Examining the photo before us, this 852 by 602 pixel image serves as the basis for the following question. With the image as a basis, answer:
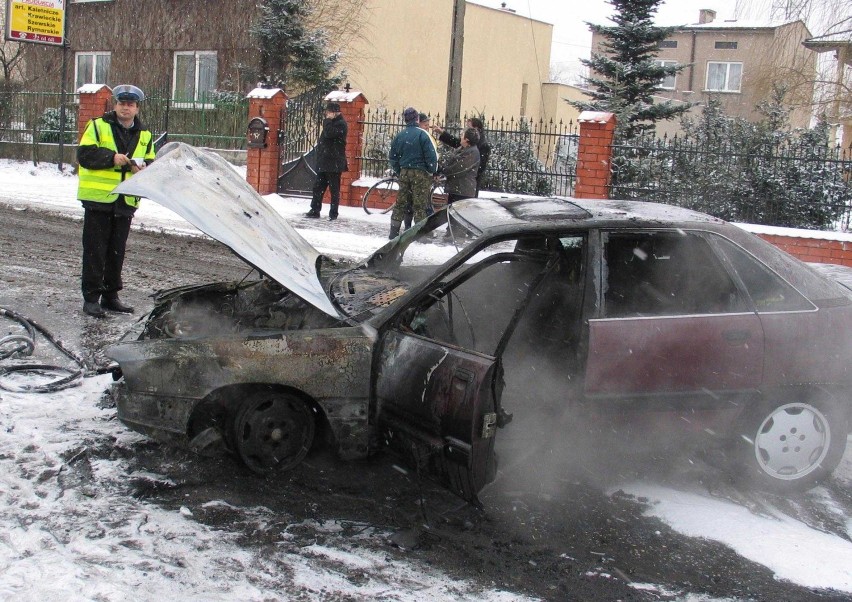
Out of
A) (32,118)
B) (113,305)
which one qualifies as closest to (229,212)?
(113,305)

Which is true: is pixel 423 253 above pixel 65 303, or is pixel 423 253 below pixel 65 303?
above

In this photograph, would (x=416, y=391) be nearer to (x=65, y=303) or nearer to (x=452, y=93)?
(x=65, y=303)

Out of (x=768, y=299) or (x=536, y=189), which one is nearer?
(x=768, y=299)

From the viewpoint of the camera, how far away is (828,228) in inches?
513

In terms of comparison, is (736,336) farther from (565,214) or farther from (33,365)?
(33,365)

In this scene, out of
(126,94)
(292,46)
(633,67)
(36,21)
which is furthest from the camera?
(292,46)

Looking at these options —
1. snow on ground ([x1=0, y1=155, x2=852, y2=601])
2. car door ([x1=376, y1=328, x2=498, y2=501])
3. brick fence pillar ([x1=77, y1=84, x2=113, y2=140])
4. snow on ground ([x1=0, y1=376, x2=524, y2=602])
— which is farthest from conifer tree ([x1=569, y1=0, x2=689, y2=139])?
snow on ground ([x1=0, y1=376, x2=524, y2=602])

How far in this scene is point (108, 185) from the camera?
21.7 feet

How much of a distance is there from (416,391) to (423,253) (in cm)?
131

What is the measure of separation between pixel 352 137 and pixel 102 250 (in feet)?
31.4

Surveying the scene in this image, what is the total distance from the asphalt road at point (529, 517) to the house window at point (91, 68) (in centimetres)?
2467

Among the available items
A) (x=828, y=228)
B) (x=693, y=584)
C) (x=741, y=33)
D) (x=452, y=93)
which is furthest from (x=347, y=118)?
(x=741, y=33)

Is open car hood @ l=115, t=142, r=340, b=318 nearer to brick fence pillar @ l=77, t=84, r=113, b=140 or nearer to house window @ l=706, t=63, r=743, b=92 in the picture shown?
brick fence pillar @ l=77, t=84, r=113, b=140

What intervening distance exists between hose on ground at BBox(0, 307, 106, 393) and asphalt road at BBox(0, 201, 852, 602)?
105 cm
